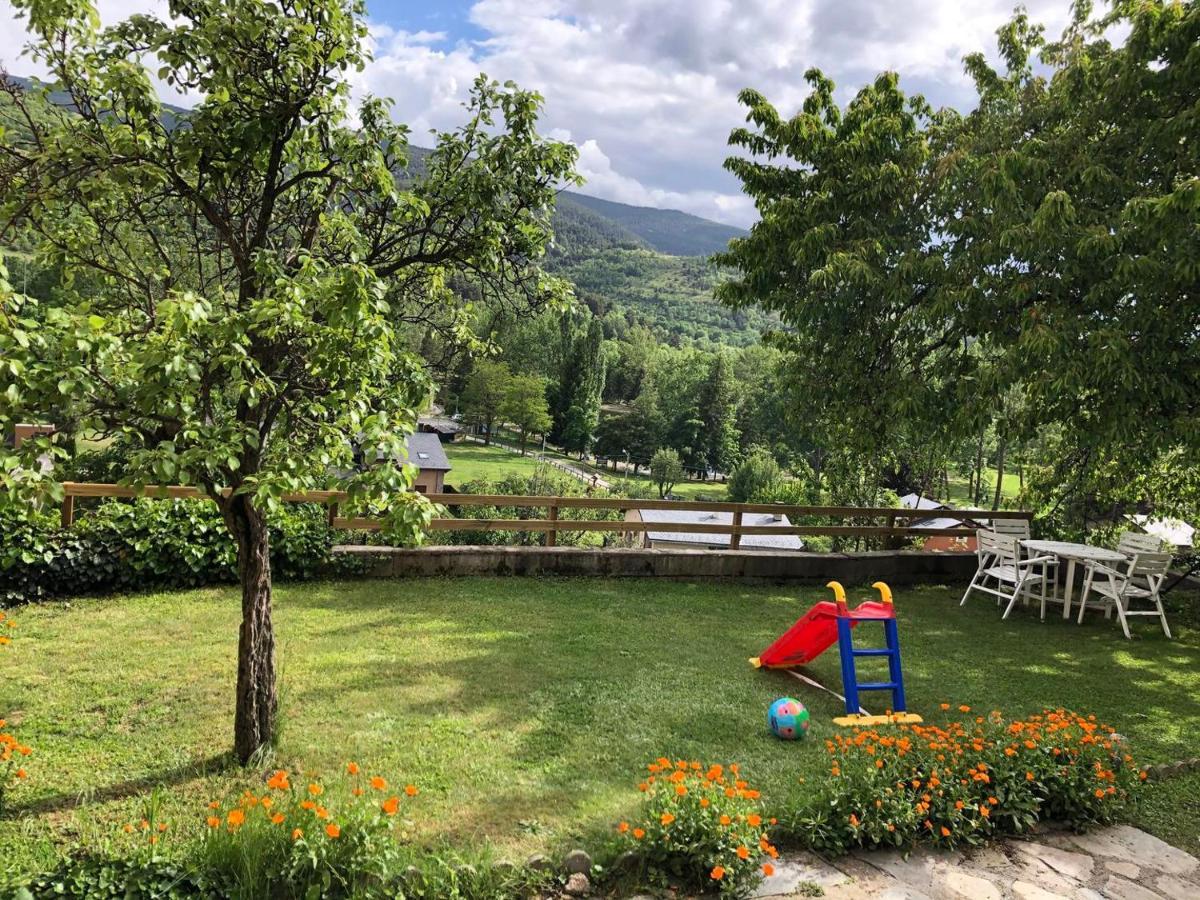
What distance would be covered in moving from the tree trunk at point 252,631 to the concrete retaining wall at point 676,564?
3.58 m

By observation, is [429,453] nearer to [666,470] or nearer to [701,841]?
[666,470]

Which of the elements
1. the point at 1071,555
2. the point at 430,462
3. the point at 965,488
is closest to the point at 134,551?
the point at 1071,555

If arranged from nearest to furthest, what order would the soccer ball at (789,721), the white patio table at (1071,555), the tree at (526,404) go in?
the soccer ball at (789,721)
the white patio table at (1071,555)
the tree at (526,404)

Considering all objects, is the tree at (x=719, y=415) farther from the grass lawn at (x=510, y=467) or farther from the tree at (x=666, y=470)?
the tree at (x=666, y=470)

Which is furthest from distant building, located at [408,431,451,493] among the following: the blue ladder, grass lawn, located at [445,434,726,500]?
the blue ladder

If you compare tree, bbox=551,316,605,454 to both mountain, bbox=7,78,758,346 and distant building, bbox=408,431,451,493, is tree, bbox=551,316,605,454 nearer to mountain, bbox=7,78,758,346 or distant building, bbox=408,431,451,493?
distant building, bbox=408,431,451,493

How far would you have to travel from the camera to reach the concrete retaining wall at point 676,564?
7.63m

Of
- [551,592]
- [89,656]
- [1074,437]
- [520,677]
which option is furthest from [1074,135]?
[89,656]

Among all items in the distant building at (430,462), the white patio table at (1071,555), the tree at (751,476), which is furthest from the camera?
the tree at (751,476)

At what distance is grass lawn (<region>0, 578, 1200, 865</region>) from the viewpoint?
11.6ft

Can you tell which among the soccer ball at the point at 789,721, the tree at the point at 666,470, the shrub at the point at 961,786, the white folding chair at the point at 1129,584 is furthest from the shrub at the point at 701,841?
the tree at the point at 666,470

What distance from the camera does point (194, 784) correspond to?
3553mm

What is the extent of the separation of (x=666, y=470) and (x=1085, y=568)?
170 feet

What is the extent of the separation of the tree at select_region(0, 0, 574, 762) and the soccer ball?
2.63 m
